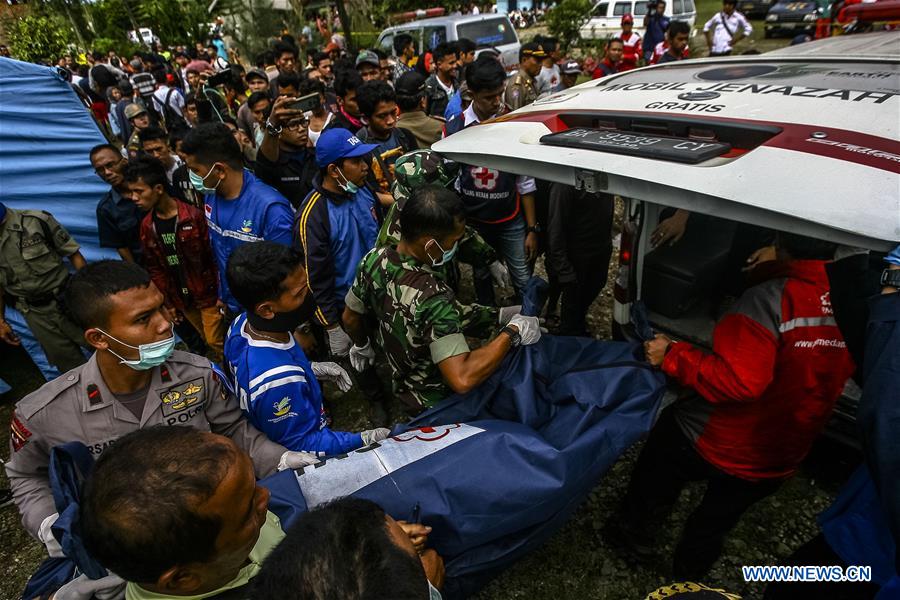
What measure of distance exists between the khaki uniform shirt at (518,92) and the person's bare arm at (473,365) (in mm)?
3656

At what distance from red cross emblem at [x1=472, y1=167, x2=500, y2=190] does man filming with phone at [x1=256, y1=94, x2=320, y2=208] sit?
4.54 feet

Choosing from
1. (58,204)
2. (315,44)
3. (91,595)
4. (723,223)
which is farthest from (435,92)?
(315,44)

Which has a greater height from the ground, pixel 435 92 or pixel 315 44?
pixel 315 44

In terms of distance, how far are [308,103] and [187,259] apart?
1863mm

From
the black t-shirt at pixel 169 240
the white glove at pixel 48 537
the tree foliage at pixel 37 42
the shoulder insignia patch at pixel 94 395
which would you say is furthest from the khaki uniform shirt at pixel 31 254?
the tree foliage at pixel 37 42

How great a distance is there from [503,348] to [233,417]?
1.18m

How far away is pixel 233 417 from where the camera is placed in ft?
6.61

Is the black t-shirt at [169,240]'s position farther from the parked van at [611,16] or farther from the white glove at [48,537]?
the parked van at [611,16]

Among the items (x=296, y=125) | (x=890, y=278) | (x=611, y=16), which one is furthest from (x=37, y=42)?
(x=890, y=278)

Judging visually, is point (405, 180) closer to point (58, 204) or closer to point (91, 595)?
point (91, 595)

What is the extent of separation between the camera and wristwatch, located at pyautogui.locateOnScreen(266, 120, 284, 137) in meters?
3.95

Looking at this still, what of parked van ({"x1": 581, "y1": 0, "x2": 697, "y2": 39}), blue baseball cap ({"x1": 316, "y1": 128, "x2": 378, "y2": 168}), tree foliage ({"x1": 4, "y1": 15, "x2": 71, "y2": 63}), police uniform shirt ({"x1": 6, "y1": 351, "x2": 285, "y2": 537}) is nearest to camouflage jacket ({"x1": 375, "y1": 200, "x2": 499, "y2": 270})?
blue baseball cap ({"x1": 316, "y1": 128, "x2": 378, "y2": 168})

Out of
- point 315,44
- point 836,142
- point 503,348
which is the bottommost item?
point 503,348

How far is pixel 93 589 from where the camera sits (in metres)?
1.25
